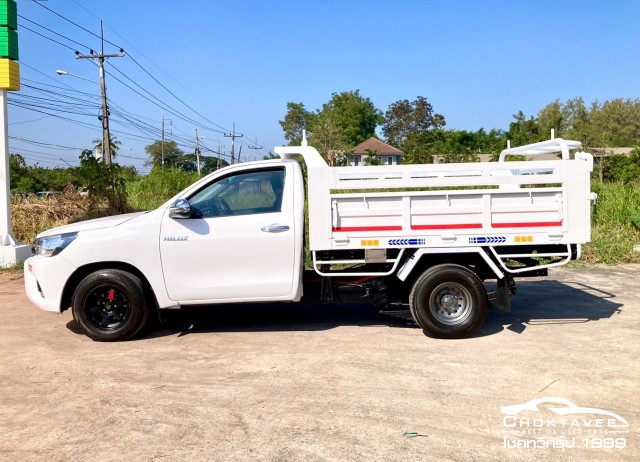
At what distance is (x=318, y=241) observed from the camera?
6.23m

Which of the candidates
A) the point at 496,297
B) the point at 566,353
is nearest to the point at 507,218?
the point at 496,297

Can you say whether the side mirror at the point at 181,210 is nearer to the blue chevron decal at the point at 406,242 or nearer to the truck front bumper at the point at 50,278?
the truck front bumper at the point at 50,278

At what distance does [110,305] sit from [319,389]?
9.31 ft

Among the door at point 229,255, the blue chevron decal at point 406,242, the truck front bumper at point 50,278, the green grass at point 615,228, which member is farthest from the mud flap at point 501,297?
the green grass at point 615,228

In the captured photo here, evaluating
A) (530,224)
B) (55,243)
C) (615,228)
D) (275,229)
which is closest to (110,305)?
(55,243)

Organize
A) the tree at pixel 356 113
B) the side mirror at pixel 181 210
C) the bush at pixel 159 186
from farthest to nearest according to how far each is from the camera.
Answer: the tree at pixel 356 113 → the bush at pixel 159 186 → the side mirror at pixel 181 210

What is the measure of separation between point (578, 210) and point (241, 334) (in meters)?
4.12

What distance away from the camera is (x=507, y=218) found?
6262 millimetres

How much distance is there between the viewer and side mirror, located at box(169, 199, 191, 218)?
242 inches

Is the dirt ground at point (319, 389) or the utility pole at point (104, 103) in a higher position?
the utility pole at point (104, 103)

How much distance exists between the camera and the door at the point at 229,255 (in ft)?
20.4

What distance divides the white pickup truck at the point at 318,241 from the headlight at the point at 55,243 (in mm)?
14

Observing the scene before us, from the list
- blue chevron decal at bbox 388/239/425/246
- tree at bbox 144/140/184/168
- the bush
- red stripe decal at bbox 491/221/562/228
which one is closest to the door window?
blue chevron decal at bbox 388/239/425/246

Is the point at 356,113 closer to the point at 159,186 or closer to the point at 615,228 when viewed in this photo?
the point at 159,186
